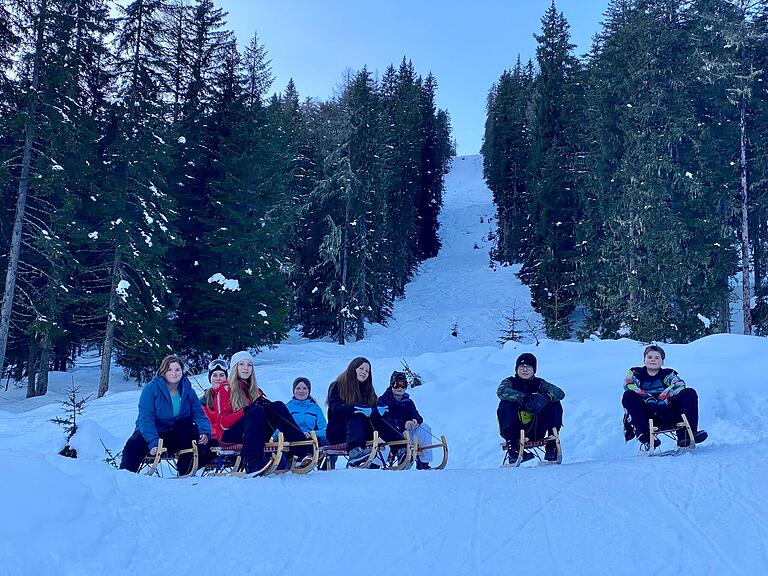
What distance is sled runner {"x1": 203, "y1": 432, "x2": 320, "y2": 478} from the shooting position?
5.97m

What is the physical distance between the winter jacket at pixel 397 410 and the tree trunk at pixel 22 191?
1226 centimetres

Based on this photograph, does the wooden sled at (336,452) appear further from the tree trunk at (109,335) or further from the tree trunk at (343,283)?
the tree trunk at (343,283)

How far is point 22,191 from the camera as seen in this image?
1564 cm

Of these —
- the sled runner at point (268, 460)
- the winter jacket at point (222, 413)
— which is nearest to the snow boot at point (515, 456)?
the sled runner at point (268, 460)

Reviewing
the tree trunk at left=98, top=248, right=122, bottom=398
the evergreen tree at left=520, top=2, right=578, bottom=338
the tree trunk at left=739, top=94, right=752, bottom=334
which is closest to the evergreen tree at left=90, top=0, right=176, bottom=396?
the tree trunk at left=98, top=248, right=122, bottom=398

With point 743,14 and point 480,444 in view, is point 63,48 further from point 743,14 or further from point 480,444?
point 743,14

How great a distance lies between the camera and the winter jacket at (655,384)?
23.4ft

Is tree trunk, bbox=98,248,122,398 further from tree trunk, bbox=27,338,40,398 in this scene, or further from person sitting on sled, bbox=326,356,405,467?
person sitting on sled, bbox=326,356,405,467

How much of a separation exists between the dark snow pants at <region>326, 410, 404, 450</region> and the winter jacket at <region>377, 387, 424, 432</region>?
0.29 m

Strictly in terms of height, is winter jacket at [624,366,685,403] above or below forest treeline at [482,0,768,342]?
below

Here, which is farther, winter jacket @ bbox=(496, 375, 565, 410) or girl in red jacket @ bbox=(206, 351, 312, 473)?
winter jacket @ bbox=(496, 375, 565, 410)

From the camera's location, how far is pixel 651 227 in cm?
2025

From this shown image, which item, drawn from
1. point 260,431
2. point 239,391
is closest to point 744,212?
point 239,391

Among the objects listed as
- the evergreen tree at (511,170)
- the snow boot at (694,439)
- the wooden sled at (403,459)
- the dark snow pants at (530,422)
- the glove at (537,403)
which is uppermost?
the evergreen tree at (511,170)
